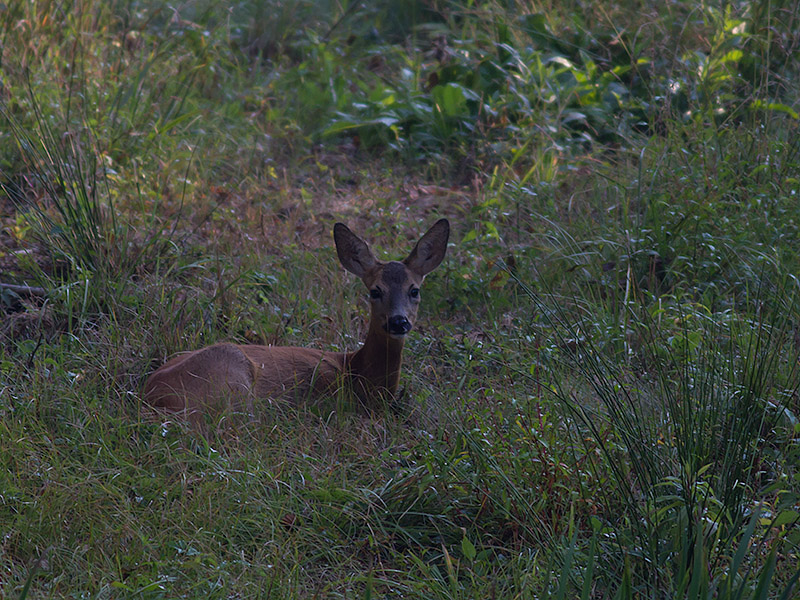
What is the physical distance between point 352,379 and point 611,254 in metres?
1.46

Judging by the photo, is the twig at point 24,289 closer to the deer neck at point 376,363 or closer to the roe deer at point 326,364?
the roe deer at point 326,364

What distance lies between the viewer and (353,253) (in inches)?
169

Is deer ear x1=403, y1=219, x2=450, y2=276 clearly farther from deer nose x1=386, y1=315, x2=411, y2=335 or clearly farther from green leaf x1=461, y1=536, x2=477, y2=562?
green leaf x1=461, y1=536, x2=477, y2=562

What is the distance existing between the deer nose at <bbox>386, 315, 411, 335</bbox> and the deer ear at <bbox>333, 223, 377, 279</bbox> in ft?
1.59

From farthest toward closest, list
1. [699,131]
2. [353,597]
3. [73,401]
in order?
[699,131] < [73,401] < [353,597]

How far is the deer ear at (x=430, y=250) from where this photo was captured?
415 cm

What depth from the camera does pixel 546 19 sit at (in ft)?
21.5

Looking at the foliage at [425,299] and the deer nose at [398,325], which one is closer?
the foliage at [425,299]

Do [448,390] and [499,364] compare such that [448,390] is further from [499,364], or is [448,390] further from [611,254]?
[611,254]

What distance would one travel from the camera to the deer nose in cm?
381

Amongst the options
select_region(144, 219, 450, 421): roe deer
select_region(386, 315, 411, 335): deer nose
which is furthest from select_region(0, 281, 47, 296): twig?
select_region(386, 315, 411, 335): deer nose

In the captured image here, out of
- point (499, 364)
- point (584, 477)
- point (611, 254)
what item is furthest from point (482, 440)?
point (611, 254)

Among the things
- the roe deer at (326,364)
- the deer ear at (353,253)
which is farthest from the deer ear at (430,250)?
the deer ear at (353,253)

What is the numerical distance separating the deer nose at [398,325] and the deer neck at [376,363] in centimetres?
9
